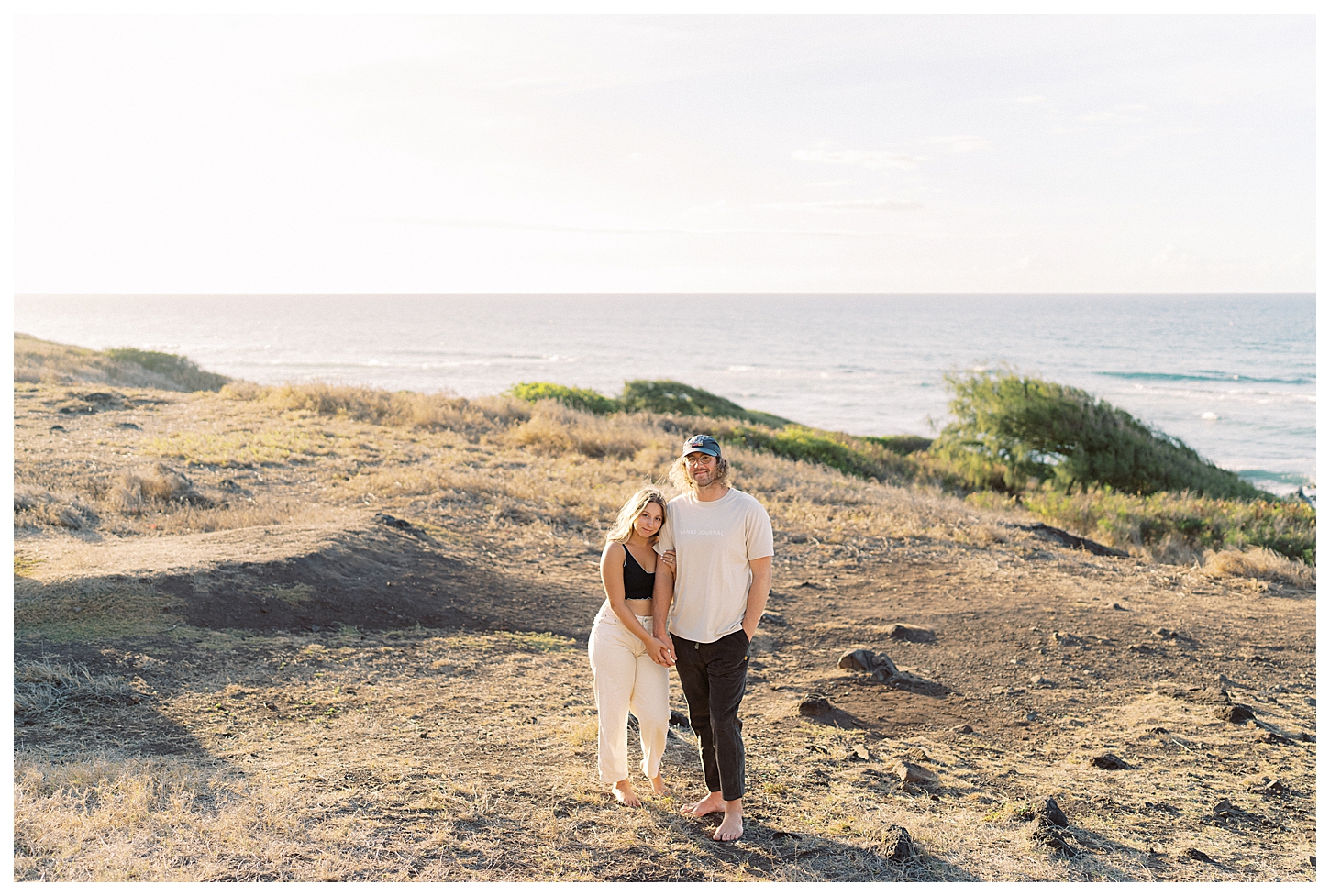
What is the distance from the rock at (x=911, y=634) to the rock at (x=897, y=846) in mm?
4047

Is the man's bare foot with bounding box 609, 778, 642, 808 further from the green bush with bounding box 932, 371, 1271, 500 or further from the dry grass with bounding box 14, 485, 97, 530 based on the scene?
the green bush with bounding box 932, 371, 1271, 500

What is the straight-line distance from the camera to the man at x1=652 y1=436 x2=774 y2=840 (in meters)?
4.14

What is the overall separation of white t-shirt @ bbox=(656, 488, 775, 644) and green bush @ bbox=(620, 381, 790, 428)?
946 inches

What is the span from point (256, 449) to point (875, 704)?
11.3 metres

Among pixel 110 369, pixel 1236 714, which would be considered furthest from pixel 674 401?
pixel 1236 714

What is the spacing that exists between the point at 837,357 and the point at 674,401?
225 feet

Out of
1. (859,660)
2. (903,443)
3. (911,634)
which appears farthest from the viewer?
(903,443)

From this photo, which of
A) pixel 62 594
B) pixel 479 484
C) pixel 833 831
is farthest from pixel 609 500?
pixel 833 831

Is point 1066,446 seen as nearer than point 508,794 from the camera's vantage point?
No

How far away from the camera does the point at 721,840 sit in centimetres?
425

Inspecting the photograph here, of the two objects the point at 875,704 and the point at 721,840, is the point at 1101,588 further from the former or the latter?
the point at 721,840

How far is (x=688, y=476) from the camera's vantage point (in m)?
4.23

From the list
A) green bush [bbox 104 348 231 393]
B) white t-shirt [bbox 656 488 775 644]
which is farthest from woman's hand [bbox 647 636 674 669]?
green bush [bbox 104 348 231 393]

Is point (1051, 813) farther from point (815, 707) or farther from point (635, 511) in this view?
point (635, 511)
